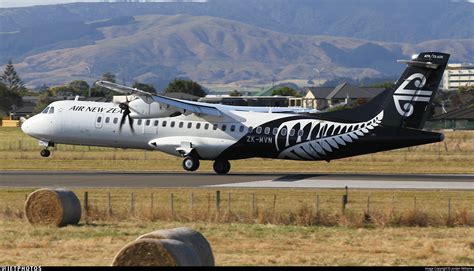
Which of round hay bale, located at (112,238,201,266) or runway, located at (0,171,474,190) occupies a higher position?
runway, located at (0,171,474,190)

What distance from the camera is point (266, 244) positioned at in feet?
94.7

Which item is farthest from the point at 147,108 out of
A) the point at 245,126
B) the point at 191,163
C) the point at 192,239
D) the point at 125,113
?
the point at 192,239

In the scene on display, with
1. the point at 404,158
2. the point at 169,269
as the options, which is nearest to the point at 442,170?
the point at 404,158

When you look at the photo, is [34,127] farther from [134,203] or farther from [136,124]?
[134,203]

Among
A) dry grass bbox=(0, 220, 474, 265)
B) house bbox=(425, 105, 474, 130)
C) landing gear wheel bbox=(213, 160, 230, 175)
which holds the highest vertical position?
house bbox=(425, 105, 474, 130)

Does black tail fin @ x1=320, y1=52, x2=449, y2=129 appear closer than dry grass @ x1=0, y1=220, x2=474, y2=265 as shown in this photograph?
No

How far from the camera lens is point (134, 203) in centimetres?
3869

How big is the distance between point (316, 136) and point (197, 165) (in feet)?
22.6

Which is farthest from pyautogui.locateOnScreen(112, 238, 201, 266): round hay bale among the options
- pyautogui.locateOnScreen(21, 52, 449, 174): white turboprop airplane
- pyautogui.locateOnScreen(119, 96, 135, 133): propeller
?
pyautogui.locateOnScreen(119, 96, 135, 133): propeller

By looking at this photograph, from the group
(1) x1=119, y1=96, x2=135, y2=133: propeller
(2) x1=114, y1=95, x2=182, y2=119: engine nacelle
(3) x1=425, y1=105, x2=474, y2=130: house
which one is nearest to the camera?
(2) x1=114, y1=95, x2=182, y2=119: engine nacelle

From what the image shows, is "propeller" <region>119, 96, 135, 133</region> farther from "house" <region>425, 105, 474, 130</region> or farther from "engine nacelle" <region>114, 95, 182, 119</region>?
"house" <region>425, 105, 474, 130</region>

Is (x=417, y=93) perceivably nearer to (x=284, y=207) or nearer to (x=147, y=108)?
(x=284, y=207)

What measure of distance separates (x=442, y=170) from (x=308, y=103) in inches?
5293

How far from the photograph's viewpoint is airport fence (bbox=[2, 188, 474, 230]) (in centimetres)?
3362
